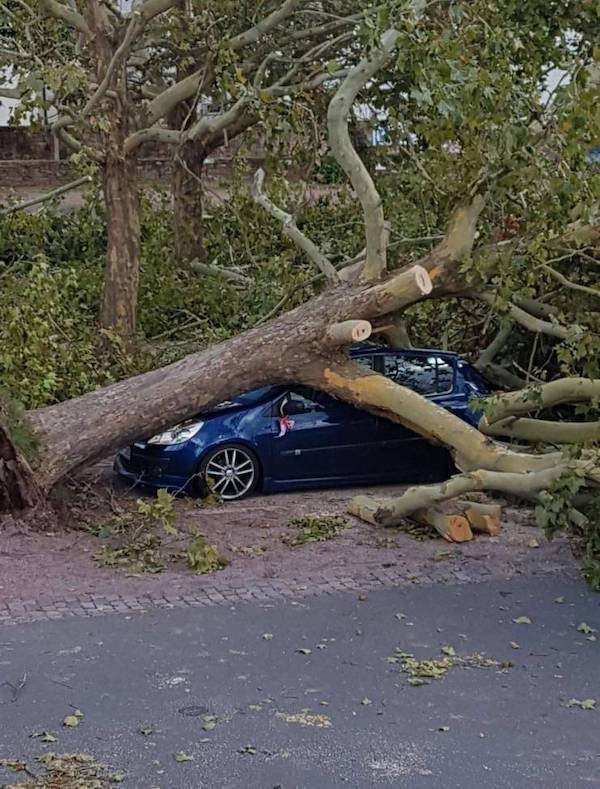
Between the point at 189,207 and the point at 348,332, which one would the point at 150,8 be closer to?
the point at 348,332

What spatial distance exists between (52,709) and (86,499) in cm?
450

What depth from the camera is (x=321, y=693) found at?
258 inches

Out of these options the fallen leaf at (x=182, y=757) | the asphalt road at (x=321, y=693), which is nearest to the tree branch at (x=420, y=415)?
the asphalt road at (x=321, y=693)

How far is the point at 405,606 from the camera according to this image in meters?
8.17

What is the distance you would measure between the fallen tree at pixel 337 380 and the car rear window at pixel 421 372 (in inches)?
30.0

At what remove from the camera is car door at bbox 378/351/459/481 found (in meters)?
11.6

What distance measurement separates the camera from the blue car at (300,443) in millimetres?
11070

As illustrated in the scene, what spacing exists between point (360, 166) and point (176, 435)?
10.5 ft

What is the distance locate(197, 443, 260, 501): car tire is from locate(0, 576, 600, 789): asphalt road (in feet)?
10.0

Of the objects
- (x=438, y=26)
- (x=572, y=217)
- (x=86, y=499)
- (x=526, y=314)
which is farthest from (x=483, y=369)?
(x=86, y=499)

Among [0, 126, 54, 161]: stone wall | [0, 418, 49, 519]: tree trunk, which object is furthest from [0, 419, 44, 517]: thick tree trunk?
[0, 126, 54, 161]: stone wall

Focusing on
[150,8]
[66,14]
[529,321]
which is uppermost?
[66,14]

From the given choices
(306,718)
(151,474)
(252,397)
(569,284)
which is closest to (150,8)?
(252,397)

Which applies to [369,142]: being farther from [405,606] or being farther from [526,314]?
[405,606]
